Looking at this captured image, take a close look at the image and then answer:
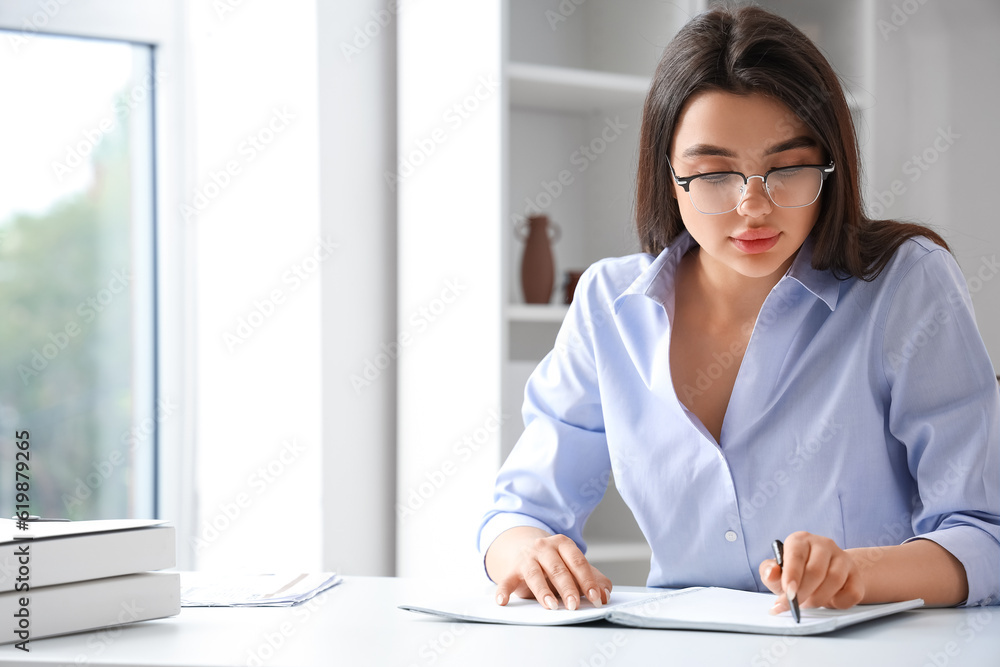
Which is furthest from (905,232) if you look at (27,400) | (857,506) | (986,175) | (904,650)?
(27,400)

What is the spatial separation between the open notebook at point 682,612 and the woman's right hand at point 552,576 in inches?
0.4

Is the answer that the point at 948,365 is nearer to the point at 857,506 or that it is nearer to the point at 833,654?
the point at 857,506

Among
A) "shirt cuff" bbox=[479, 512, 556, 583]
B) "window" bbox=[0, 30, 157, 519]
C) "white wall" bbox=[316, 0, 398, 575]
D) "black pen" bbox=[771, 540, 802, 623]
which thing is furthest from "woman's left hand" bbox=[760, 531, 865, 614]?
"window" bbox=[0, 30, 157, 519]

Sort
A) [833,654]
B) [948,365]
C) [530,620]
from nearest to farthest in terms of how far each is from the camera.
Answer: [833,654]
[530,620]
[948,365]

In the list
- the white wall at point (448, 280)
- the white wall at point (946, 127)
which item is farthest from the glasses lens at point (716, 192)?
the white wall at point (946, 127)

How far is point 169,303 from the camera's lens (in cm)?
230

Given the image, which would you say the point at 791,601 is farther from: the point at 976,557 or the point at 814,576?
the point at 976,557

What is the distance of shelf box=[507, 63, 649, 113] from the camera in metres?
1.97

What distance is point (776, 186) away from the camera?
3.55 feet

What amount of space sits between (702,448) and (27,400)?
172 centimetres

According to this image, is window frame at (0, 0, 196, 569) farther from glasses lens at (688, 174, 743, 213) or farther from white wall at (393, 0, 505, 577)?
glasses lens at (688, 174, 743, 213)

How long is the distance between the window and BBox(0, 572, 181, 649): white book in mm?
1425

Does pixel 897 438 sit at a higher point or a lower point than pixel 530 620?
higher

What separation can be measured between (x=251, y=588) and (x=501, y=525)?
1.07 feet
